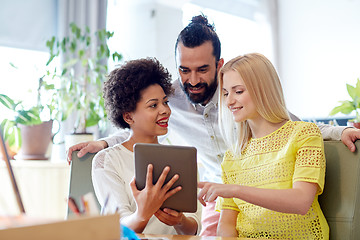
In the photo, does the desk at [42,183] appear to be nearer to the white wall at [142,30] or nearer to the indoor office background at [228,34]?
the indoor office background at [228,34]

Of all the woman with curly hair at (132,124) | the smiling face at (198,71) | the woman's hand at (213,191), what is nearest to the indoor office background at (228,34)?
the smiling face at (198,71)

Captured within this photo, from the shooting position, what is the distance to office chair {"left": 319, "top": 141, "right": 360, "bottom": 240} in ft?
4.66

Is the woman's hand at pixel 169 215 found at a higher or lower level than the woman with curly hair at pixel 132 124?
lower

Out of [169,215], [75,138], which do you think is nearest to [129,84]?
[169,215]

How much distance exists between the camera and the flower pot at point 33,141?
2.89 meters

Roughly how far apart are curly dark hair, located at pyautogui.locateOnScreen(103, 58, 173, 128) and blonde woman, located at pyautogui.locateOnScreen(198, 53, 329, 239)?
0.26 meters

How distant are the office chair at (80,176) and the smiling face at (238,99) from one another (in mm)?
612

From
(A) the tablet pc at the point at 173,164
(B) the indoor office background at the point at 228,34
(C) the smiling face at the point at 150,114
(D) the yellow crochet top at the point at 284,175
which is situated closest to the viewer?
(A) the tablet pc at the point at 173,164

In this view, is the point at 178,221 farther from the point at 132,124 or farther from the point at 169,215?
the point at 132,124

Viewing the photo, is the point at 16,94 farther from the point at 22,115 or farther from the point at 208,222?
the point at 208,222

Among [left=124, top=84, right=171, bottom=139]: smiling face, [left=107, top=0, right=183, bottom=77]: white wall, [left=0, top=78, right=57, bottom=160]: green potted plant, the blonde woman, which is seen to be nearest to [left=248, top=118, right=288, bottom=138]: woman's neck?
the blonde woman

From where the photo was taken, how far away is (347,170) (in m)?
1.46

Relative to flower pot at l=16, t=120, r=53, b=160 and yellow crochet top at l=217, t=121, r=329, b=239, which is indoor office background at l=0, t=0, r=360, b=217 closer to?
flower pot at l=16, t=120, r=53, b=160

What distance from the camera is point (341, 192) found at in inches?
57.3
